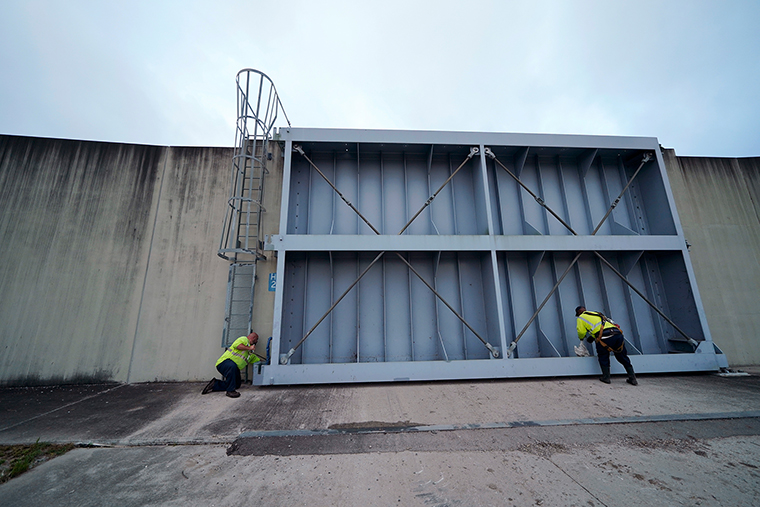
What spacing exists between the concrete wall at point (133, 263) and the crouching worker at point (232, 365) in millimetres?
593

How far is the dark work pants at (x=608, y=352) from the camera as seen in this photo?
4.46m

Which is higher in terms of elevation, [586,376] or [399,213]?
[399,213]

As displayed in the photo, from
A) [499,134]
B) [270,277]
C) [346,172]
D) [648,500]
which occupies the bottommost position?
[648,500]

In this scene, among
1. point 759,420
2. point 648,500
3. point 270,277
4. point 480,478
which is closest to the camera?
point 648,500

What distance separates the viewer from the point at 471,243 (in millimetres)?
4980

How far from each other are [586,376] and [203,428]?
584cm

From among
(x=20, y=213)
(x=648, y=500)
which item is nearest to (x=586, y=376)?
(x=648, y=500)

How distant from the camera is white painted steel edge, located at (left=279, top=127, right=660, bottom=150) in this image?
522 cm

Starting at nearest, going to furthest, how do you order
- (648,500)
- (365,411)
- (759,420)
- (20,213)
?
(648,500) < (759,420) < (365,411) < (20,213)

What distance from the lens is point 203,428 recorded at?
311cm

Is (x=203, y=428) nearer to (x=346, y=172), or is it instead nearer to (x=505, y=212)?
(x=346, y=172)

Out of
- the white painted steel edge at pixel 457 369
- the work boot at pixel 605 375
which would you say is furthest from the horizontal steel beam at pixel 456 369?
A: the work boot at pixel 605 375

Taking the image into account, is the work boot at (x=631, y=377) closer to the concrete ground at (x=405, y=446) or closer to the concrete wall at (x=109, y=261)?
the concrete ground at (x=405, y=446)

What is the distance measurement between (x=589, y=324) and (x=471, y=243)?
2372 millimetres
